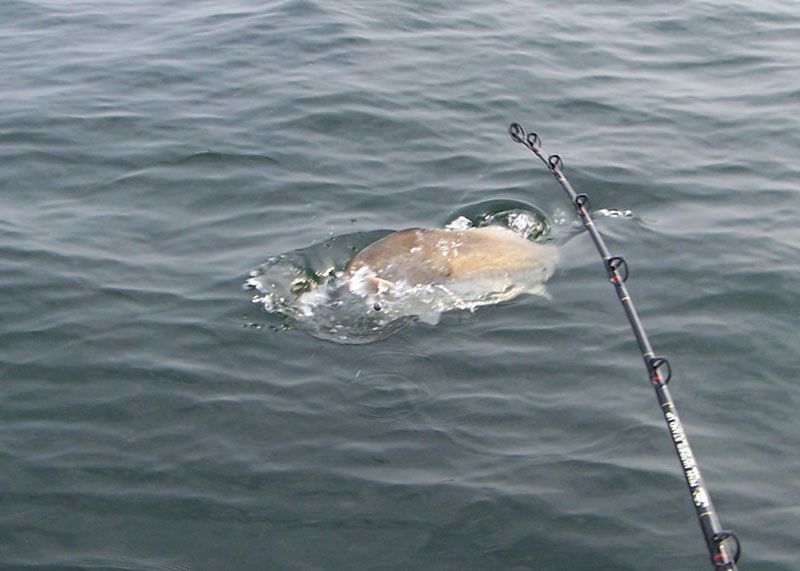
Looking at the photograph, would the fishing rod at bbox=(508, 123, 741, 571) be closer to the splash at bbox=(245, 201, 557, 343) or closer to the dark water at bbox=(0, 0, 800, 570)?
the dark water at bbox=(0, 0, 800, 570)

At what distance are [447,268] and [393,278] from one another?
1.25 feet

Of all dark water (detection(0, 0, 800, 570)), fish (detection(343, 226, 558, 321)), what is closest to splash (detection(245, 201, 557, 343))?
fish (detection(343, 226, 558, 321))

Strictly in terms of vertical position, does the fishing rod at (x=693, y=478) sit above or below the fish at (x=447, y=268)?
below

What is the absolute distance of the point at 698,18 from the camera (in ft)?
41.8

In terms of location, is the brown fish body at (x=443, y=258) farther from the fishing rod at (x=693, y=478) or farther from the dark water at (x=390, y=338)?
the fishing rod at (x=693, y=478)

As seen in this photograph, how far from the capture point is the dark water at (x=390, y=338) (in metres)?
4.76

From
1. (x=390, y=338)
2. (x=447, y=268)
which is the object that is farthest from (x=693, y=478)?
(x=447, y=268)

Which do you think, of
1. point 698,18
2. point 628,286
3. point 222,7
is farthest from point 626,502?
point 222,7

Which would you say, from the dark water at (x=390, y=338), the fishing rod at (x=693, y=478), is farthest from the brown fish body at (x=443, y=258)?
the fishing rod at (x=693, y=478)

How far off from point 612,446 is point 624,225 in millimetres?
2820

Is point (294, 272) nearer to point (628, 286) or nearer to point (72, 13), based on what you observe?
point (628, 286)

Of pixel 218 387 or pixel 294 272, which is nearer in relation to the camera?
pixel 218 387

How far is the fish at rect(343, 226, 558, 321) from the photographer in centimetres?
664

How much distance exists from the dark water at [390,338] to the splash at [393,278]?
16cm
